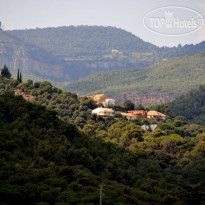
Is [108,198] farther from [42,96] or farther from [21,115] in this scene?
[42,96]

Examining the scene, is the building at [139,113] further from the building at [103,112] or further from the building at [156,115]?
the building at [103,112]

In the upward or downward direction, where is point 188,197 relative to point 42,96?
downward

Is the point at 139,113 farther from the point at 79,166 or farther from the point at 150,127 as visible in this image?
the point at 79,166

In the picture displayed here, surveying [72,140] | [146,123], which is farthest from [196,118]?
[72,140]

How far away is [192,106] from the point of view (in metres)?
183

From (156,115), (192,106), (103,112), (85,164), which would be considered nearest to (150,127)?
(103,112)

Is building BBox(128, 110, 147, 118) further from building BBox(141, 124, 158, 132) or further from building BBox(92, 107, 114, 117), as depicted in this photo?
building BBox(141, 124, 158, 132)

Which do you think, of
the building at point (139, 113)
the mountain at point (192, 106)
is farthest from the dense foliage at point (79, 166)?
the mountain at point (192, 106)

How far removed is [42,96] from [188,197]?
69569 mm

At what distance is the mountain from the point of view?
176863 millimetres

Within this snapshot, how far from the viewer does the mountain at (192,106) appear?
176863 mm

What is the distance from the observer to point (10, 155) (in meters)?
57.8

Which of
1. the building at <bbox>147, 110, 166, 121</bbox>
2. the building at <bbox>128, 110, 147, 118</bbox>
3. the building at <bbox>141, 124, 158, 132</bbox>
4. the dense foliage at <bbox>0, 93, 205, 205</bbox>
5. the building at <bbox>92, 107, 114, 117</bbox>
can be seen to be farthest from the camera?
the building at <bbox>147, 110, 166, 121</bbox>

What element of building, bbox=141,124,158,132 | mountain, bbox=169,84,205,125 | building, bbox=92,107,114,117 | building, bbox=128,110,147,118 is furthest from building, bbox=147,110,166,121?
mountain, bbox=169,84,205,125
